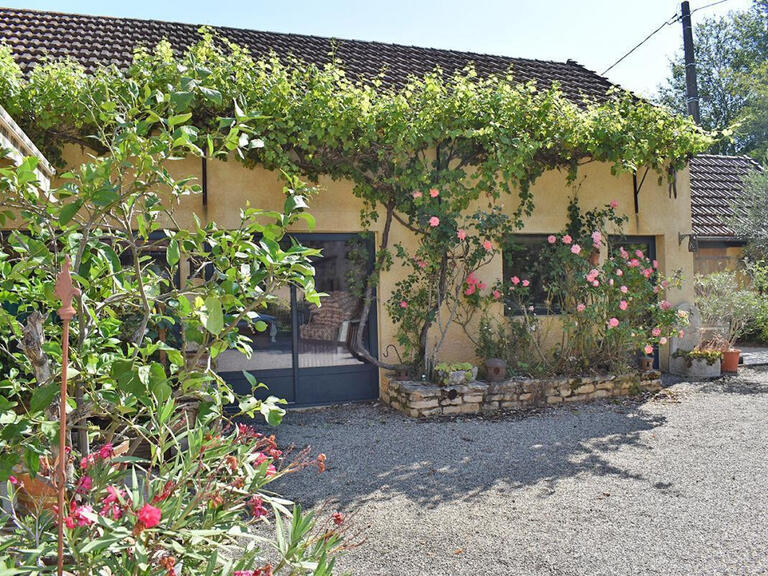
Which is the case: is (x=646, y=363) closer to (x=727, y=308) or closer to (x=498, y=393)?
(x=498, y=393)

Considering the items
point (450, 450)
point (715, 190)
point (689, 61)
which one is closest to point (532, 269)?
point (450, 450)

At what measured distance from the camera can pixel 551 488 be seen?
4594 mm

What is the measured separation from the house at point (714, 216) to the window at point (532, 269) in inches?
216

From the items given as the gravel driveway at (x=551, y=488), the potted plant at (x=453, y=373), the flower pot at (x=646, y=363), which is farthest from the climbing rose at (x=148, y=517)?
the flower pot at (x=646, y=363)

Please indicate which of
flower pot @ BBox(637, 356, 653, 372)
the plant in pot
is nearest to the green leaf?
flower pot @ BBox(637, 356, 653, 372)

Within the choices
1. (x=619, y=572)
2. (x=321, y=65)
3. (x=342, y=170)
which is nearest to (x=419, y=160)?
(x=342, y=170)

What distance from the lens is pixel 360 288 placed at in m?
7.60

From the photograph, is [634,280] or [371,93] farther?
[634,280]

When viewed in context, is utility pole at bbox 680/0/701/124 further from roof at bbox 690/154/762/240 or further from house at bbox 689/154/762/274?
house at bbox 689/154/762/274

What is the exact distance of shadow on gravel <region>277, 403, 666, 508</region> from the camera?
4.65 metres

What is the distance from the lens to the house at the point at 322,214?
731 centimetres

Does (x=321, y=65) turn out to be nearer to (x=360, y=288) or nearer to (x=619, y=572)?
(x=360, y=288)

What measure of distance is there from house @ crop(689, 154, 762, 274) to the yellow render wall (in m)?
3.18

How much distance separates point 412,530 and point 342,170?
15.5ft
